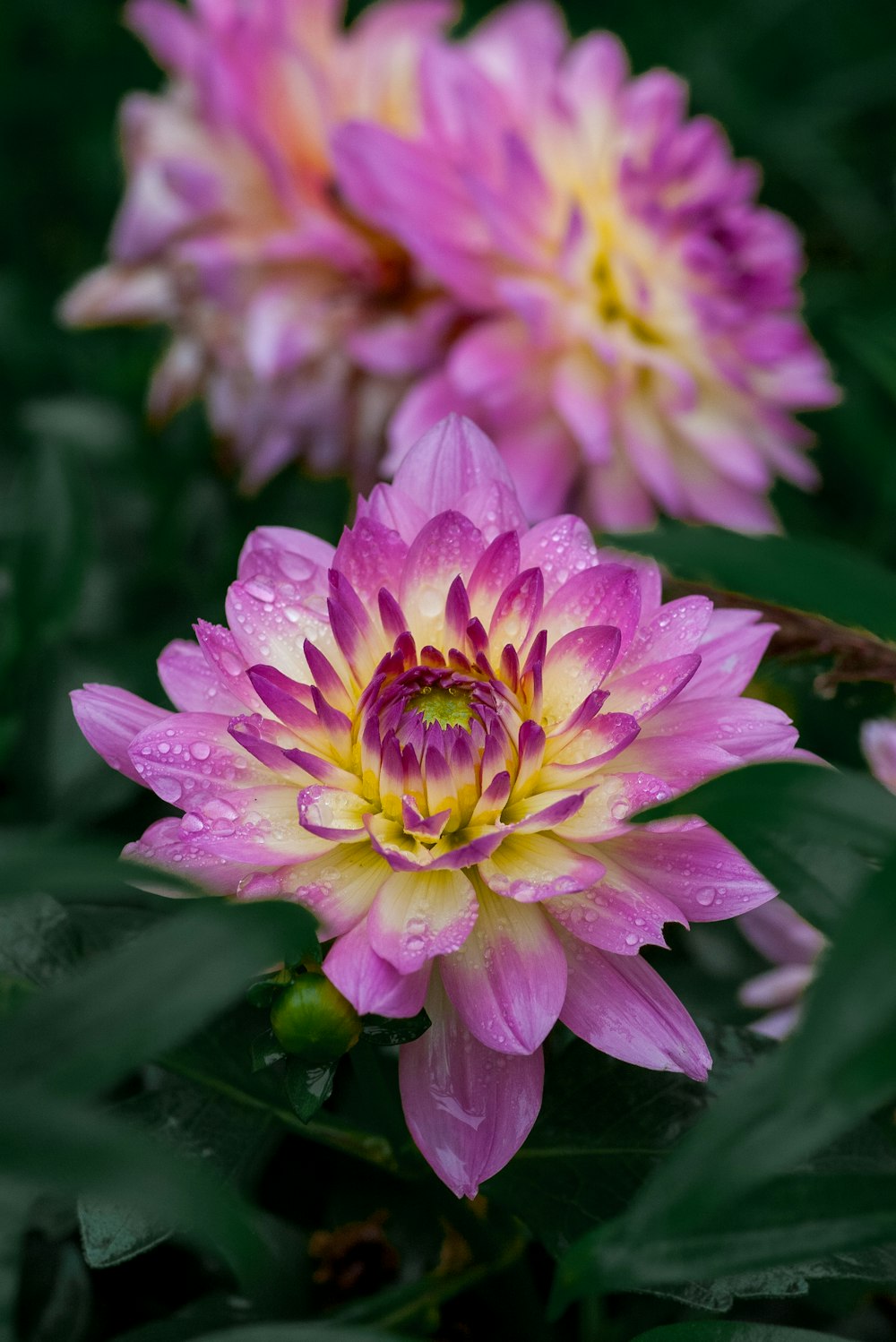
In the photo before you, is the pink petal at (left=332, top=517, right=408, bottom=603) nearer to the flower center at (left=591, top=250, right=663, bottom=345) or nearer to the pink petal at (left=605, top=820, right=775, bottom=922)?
the pink petal at (left=605, top=820, right=775, bottom=922)

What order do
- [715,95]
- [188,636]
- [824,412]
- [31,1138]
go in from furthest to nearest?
1. [715,95]
2. [824,412]
3. [188,636]
4. [31,1138]

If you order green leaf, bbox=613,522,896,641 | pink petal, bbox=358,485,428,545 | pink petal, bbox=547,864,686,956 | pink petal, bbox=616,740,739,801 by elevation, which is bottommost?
pink petal, bbox=547,864,686,956

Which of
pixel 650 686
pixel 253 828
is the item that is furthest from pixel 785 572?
pixel 253 828

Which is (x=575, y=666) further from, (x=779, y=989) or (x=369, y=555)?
(x=779, y=989)

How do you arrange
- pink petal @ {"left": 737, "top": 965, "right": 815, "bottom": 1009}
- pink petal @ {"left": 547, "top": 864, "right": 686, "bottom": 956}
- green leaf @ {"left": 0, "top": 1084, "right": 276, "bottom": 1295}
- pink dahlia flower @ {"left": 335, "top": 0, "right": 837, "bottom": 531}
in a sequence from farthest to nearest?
pink dahlia flower @ {"left": 335, "top": 0, "right": 837, "bottom": 531}
pink petal @ {"left": 737, "top": 965, "right": 815, "bottom": 1009}
pink petal @ {"left": 547, "top": 864, "right": 686, "bottom": 956}
green leaf @ {"left": 0, "top": 1084, "right": 276, "bottom": 1295}

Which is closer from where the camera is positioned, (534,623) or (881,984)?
(881,984)

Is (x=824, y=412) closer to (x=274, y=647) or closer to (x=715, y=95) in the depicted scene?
(x=715, y=95)

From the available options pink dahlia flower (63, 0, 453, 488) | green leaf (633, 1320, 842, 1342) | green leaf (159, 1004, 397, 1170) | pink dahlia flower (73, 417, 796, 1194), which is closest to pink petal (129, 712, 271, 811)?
pink dahlia flower (73, 417, 796, 1194)

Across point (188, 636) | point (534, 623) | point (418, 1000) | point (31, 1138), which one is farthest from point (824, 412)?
point (31, 1138)
